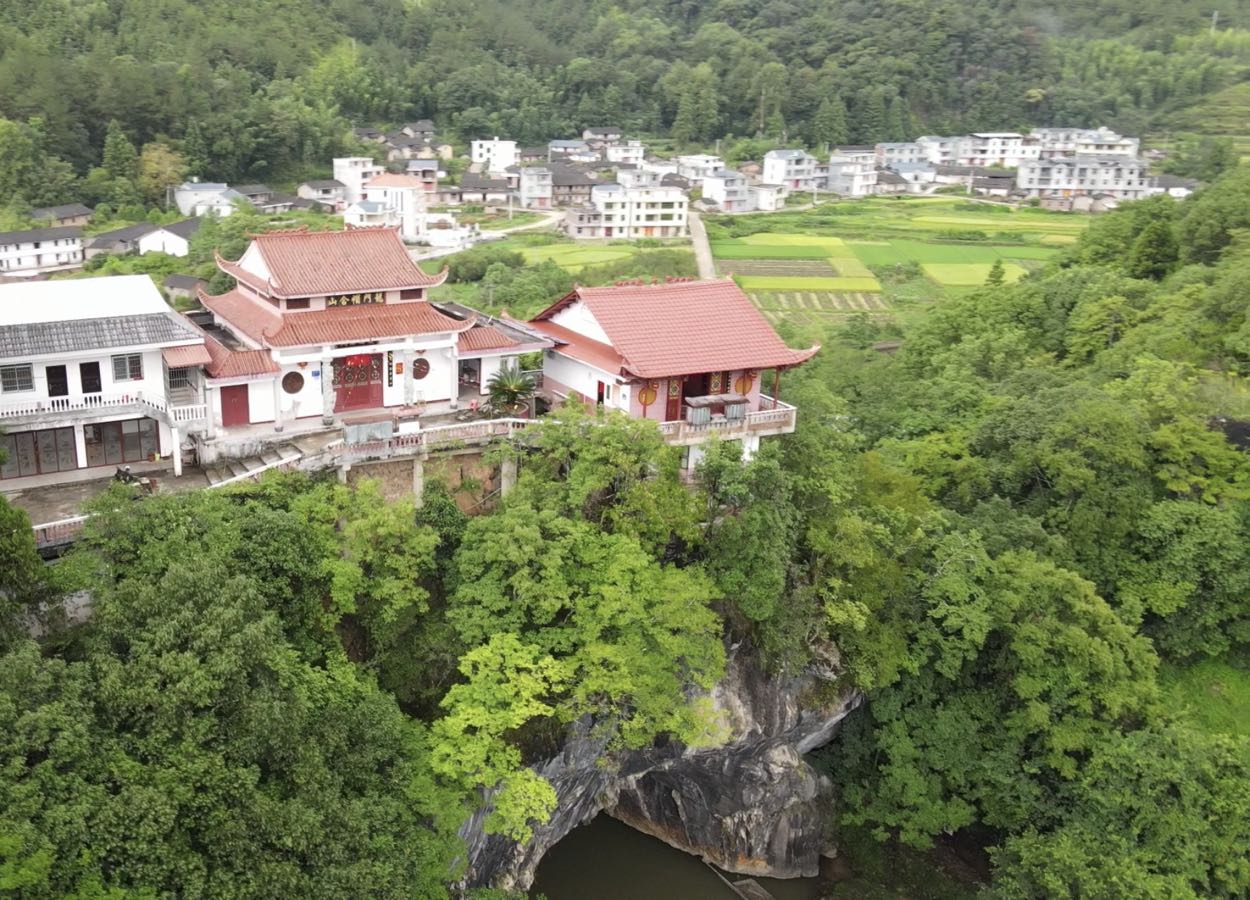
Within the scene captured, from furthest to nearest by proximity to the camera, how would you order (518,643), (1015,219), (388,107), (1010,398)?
(388,107) → (1015,219) → (1010,398) → (518,643)

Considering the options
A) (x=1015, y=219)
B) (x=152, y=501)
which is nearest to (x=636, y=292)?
(x=152, y=501)

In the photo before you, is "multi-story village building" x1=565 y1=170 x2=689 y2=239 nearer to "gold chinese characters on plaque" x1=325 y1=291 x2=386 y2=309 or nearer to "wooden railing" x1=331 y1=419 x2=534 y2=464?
"gold chinese characters on plaque" x1=325 y1=291 x2=386 y2=309

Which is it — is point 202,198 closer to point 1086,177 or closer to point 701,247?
point 701,247

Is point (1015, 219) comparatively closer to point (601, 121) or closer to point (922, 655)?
point (601, 121)

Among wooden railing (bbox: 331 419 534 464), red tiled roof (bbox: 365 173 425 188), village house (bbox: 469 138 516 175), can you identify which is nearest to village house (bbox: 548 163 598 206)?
village house (bbox: 469 138 516 175)

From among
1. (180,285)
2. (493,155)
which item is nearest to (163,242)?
(180,285)

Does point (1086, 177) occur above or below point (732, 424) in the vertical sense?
above

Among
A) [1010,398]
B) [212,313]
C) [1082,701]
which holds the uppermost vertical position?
[212,313]
